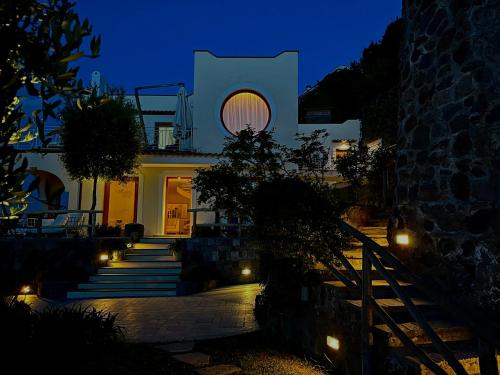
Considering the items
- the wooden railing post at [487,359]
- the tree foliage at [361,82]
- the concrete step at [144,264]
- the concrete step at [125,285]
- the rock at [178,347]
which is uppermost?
the tree foliage at [361,82]

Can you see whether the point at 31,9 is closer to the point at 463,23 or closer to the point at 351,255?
the point at 463,23

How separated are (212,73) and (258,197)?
10502mm

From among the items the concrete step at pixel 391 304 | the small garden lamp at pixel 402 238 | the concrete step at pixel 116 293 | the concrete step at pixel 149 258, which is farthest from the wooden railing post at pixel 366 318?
the concrete step at pixel 149 258

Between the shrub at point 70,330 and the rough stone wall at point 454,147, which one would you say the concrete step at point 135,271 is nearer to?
the shrub at point 70,330

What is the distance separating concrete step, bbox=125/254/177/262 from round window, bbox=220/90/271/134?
19.0 ft

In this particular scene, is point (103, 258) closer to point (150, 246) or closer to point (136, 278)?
point (136, 278)

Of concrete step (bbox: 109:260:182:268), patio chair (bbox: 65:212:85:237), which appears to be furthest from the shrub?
patio chair (bbox: 65:212:85:237)

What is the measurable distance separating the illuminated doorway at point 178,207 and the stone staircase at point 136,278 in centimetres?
394

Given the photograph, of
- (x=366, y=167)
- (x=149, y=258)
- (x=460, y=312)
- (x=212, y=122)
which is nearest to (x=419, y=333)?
(x=460, y=312)

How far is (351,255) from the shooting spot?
5629 mm

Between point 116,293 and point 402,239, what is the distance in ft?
21.2

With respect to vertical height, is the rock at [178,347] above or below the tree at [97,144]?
below

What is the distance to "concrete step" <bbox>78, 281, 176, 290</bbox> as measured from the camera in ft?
29.1

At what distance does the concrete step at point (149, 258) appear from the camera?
10.4m
